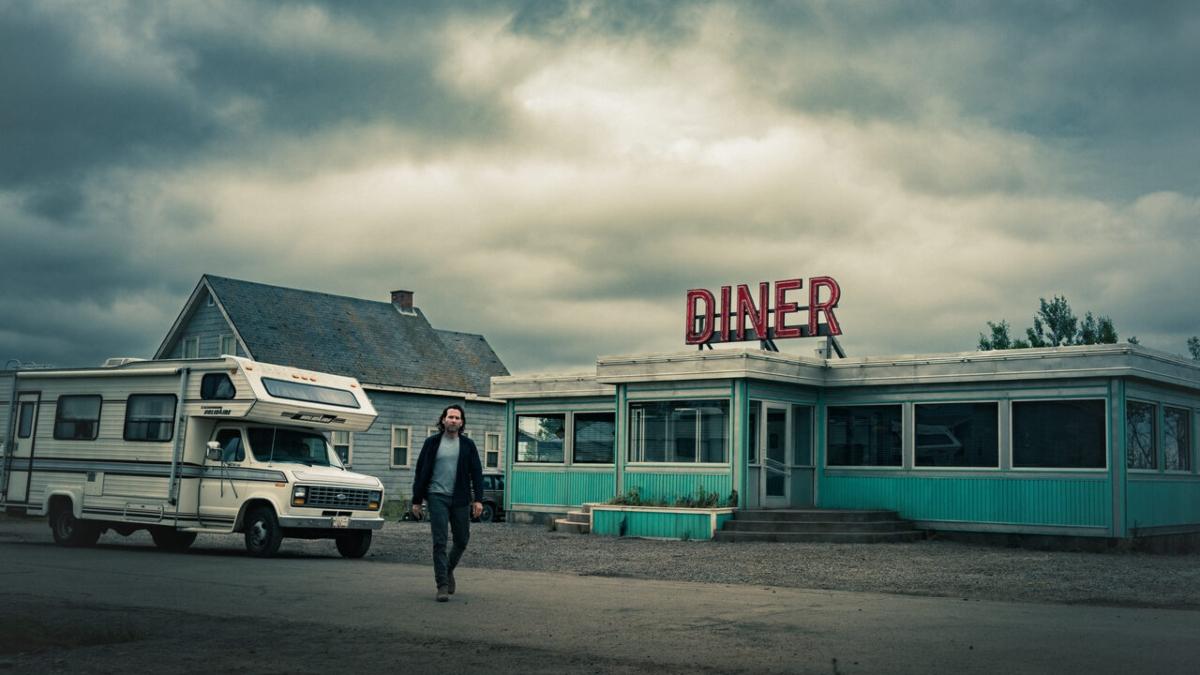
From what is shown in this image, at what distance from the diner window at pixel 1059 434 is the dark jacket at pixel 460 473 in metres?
13.8

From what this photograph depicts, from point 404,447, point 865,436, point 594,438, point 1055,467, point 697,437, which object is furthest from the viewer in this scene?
point 404,447

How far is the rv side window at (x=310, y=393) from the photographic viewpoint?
1803 centimetres

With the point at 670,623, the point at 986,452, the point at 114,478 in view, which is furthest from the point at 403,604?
the point at 986,452

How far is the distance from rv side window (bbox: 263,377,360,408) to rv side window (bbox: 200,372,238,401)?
0.54 metres

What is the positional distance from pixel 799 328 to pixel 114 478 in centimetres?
1602

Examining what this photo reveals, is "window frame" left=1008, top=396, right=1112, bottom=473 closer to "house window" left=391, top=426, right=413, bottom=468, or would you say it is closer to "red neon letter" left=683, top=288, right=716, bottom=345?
"red neon letter" left=683, top=288, right=716, bottom=345

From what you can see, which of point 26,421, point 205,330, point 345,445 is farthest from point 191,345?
point 26,421

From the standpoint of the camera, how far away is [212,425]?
Answer: 1845 centimetres

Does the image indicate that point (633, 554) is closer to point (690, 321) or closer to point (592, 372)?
point (592, 372)

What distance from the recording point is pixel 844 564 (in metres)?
17.3

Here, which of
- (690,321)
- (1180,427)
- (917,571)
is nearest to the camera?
(917,571)

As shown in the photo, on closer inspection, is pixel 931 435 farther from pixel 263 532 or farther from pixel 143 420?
pixel 143 420

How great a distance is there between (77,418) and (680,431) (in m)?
11.6

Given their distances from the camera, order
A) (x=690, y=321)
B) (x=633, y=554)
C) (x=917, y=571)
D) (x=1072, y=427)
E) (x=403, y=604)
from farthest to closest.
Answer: (x=690, y=321) → (x=1072, y=427) → (x=633, y=554) → (x=917, y=571) → (x=403, y=604)
